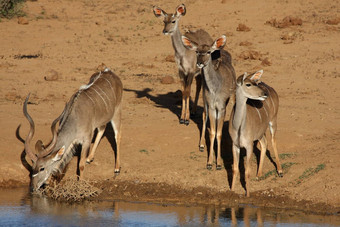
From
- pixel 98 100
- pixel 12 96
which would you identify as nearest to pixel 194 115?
pixel 98 100

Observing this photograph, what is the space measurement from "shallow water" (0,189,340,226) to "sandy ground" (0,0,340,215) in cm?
47

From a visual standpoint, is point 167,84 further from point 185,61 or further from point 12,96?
point 12,96

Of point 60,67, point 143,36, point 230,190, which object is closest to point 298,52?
point 143,36

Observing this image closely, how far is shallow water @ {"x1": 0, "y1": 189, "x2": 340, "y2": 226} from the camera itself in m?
7.98

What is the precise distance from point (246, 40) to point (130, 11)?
5112mm

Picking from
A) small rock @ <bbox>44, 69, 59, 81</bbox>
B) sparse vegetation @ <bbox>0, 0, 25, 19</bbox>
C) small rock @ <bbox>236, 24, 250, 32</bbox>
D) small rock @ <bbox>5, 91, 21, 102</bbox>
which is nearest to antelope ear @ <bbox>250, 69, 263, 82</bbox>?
small rock @ <bbox>5, 91, 21, 102</bbox>

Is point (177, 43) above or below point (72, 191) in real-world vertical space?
above

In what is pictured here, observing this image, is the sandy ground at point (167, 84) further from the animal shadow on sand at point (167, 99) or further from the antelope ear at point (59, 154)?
the antelope ear at point (59, 154)

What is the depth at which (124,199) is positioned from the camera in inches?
356

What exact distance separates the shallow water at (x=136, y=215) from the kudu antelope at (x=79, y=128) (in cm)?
44

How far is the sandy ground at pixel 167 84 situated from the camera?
9.52m

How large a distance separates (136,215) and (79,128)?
5.06ft

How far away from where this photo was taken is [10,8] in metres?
19.6

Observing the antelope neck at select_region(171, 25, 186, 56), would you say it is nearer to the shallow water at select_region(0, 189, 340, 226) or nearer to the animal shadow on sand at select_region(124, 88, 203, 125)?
the animal shadow on sand at select_region(124, 88, 203, 125)
